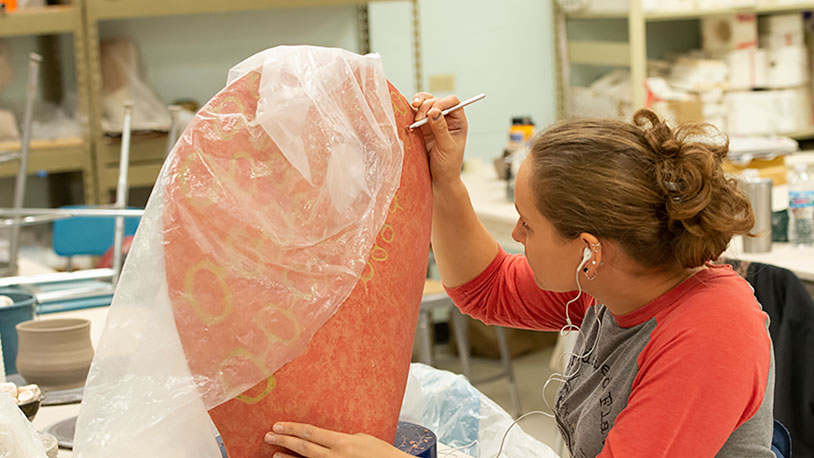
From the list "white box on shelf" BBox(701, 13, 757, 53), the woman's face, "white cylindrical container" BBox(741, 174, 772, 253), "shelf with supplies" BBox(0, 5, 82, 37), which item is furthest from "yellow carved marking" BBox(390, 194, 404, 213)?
"white box on shelf" BBox(701, 13, 757, 53)

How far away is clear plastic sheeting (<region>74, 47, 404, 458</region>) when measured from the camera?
95 centimetres

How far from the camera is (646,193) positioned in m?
1.03

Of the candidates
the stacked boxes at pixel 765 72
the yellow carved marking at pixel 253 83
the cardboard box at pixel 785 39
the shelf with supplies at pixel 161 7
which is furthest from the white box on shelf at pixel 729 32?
the yellow carved marking at pixel 253 83

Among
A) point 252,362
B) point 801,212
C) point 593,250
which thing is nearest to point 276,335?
point 252,362

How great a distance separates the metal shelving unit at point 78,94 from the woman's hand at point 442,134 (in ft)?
8.49

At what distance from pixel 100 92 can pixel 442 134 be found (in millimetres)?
2707

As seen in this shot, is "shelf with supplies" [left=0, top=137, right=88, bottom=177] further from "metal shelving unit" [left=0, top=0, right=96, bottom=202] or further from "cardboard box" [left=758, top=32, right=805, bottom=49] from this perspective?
"cardboard box" [left=758, top=32, right=805, bottom=49]

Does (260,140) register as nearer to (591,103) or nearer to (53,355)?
(53,355)

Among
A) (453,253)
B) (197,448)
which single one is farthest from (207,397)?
(453,253)

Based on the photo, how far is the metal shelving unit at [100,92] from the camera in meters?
3.51

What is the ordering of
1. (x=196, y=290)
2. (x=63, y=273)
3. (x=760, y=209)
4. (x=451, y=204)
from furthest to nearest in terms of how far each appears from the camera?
(x=63, y=273), (x=760, y=209), (x=451, y=204), (x=196, y=290)

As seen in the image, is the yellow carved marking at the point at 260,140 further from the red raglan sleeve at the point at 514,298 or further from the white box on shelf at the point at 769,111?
the white box on shelf at the point at 769,111

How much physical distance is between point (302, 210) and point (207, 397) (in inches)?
8.4

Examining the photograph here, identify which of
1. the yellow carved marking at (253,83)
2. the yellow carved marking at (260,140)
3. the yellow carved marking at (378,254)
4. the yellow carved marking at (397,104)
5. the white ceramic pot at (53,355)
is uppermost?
the yellow carved marking at (253,83)
